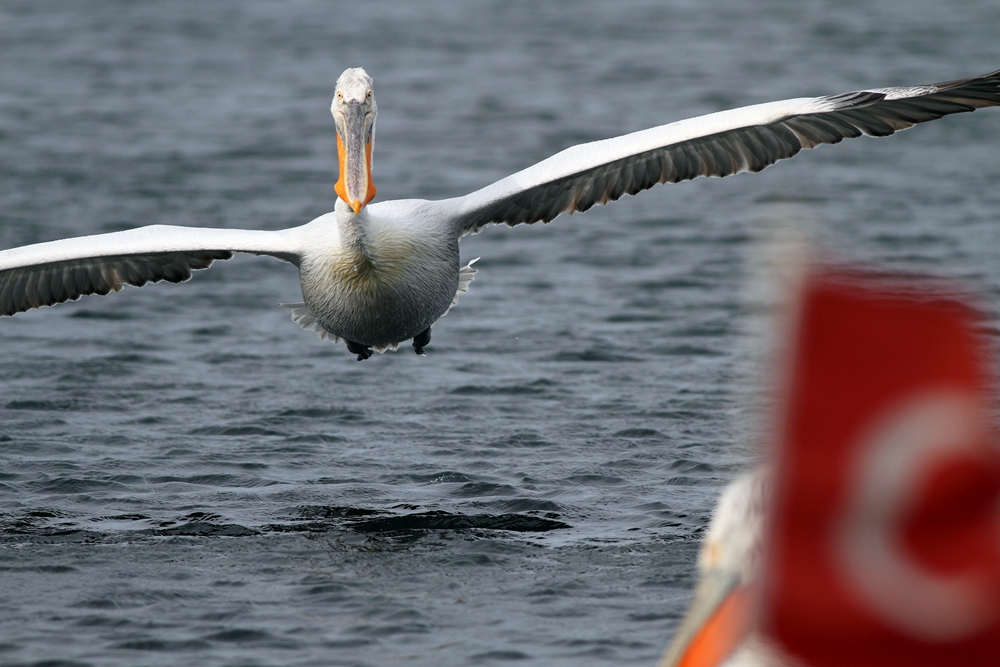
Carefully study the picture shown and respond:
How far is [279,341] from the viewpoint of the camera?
12.3 m

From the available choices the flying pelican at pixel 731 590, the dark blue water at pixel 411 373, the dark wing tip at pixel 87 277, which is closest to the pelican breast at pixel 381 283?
the dark wing tip at pixel 87 277

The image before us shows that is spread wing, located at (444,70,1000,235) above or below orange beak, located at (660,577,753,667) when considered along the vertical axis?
above

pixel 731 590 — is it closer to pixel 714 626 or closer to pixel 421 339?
pixel 714 626

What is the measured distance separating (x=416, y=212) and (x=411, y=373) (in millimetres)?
3184

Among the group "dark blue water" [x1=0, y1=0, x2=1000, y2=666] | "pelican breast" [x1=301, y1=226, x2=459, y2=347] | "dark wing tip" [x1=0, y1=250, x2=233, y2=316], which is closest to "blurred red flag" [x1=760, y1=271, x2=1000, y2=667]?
"dark blue water" [x1=0, y1=0, x2=1000, y2=666]

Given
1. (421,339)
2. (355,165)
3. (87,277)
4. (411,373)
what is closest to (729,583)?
(355,165)

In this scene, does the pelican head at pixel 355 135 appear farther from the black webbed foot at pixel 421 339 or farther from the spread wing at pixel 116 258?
the black webbed foot at pixel 421 339

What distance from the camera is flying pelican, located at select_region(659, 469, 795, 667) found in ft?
9.25

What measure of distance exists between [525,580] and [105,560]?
2265mm

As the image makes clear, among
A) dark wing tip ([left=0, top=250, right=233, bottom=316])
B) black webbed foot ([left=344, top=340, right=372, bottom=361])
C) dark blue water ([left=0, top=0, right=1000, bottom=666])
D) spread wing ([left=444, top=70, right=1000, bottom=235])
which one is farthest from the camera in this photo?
black webbed foot ([left=344, top=340, right=372, bottom=361])

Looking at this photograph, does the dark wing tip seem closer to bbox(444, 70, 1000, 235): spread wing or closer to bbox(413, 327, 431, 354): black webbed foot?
bbox(413, 327, 431, 354): black webbed foot

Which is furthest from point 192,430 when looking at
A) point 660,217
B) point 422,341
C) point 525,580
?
point 660,217

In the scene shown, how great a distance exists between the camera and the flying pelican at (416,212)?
767 centimetres

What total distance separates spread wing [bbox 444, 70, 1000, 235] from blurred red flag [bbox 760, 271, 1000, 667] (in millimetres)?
5387
